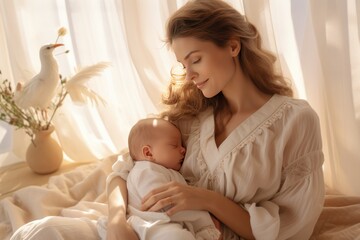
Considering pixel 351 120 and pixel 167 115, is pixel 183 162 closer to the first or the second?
pixel 167 115

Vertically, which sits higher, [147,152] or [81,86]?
[81,86]

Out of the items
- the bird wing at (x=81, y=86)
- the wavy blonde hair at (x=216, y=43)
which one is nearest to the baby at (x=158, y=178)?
the wavy blonde hair at (x=216, y=43)

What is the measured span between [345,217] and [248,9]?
904mm

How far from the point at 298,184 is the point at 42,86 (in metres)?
1.26

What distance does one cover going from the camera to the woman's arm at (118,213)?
1.29 metres

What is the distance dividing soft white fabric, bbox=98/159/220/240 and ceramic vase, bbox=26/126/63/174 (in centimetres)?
69

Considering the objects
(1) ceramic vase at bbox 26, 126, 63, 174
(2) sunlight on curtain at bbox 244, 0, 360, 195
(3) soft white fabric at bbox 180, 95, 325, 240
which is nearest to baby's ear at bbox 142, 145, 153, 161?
(3) soft white fabric at bbox 180, 95, 325, 240

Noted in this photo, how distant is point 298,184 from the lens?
1350 millimetres

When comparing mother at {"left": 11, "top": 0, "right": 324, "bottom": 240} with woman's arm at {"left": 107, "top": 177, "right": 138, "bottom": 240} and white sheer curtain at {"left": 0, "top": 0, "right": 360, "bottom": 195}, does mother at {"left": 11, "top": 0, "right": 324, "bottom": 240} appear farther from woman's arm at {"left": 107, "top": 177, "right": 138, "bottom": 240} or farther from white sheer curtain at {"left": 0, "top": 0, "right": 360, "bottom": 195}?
white sheer curtain at {"left": 0, "top": 0, "right": 360, "bottom": 195}

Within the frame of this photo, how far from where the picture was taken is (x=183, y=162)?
61.5 inches

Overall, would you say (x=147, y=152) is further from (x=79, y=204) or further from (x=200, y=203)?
(x=79, y=204)

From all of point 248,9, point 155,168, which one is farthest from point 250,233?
point 248,9

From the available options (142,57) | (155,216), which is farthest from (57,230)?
(142,57)

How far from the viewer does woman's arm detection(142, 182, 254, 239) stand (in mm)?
1312
